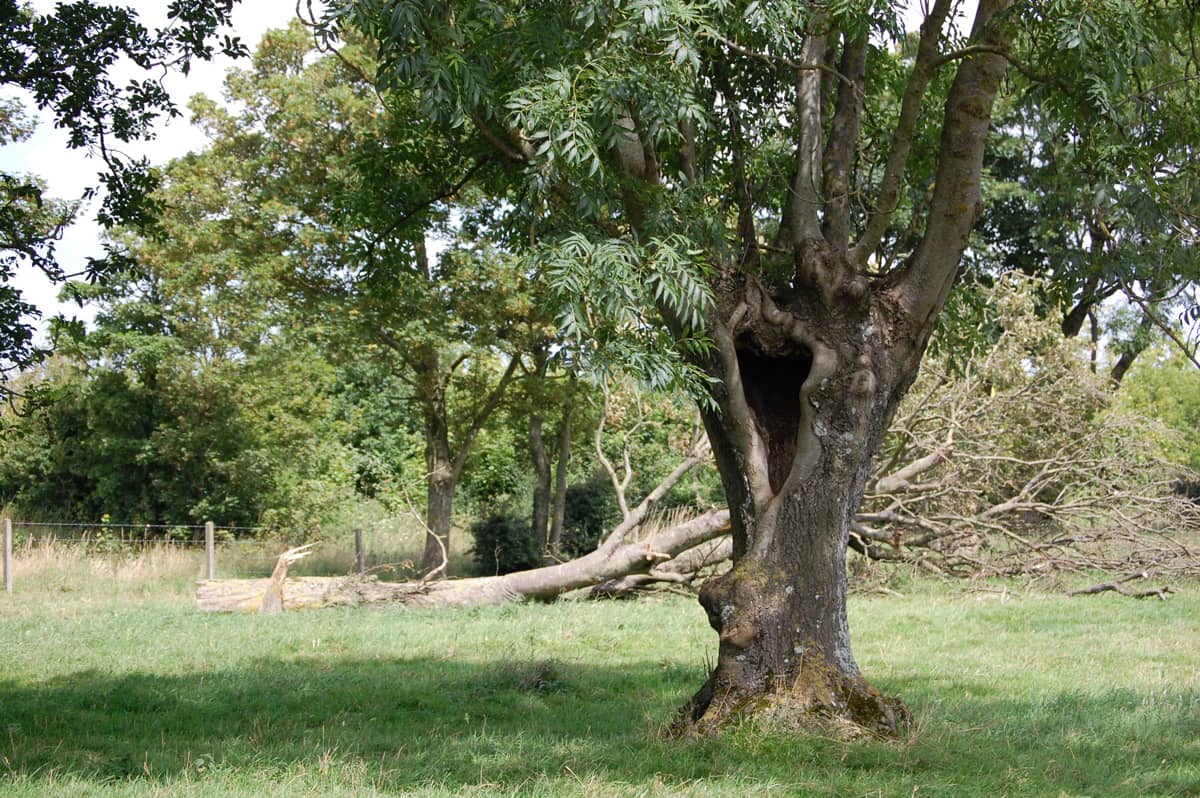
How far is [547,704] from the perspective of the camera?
343 inches

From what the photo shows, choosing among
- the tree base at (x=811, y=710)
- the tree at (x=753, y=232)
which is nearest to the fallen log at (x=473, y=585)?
the tree at (x=753, y=232)

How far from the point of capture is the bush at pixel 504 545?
20953 millimetres

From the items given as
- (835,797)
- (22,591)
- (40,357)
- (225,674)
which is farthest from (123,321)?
(835,797)

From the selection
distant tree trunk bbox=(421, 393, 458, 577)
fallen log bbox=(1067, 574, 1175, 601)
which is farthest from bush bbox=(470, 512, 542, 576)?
fallen log bbox=(1067, 574, 1175, 601)

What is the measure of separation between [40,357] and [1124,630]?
454 inches

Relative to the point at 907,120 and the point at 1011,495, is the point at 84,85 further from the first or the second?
the point at 1011,495

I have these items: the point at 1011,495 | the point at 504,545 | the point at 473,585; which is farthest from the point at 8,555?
the point at 1011,495

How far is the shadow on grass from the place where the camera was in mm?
6191

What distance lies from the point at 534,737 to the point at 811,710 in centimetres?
191

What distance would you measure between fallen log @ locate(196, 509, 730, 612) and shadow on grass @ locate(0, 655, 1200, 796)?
530cm

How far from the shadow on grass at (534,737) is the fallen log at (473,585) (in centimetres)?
530

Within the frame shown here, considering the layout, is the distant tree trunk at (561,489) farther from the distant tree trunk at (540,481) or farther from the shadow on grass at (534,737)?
the shadow on grass at (534,737)

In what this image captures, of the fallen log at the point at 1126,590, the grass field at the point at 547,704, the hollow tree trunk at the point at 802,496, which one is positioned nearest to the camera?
the grass field at the point at 547,704

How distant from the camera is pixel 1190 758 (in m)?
6.64
